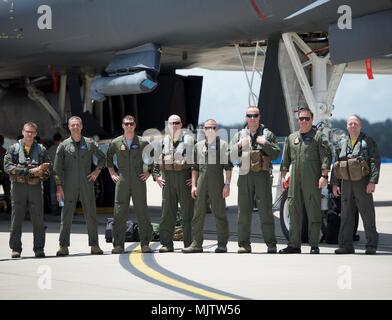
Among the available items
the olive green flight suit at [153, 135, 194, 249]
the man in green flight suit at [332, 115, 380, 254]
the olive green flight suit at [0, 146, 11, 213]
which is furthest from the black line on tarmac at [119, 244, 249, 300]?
the olive green flight suit at [0, 146, 11, 213]

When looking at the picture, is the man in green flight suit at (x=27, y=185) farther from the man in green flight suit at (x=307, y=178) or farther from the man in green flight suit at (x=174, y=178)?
the man in green flight suit at (x=307, y=178)

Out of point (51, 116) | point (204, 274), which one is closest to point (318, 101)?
point (204, 274)

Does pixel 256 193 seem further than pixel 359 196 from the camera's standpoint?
Yes

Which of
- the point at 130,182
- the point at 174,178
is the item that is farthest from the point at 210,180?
the point at 130,182

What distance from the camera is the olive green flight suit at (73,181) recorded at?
12.8 metres

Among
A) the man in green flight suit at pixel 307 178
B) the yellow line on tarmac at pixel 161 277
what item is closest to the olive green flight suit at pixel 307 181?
the man in green flight suit at pixel 307 178

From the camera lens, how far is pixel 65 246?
12.8 m

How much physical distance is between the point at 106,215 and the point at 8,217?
2.03 m

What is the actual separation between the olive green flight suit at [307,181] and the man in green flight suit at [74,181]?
2583mm

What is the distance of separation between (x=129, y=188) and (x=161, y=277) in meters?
2.73

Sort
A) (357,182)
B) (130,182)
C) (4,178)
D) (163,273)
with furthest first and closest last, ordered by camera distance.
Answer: (4,178) → (130,182) → (357,182) → (163,273)

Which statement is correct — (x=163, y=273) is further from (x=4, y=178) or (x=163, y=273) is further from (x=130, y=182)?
(x=4, y=178)

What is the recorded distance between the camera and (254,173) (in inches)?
494

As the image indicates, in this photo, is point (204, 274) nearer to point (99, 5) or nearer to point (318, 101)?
point (318, 101)
